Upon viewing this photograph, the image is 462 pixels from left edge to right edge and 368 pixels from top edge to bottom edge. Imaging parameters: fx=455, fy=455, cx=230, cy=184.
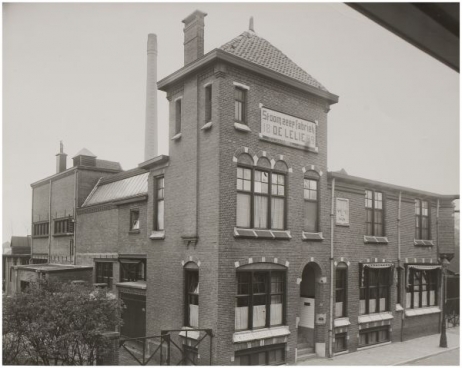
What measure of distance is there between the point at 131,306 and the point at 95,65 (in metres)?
11.2

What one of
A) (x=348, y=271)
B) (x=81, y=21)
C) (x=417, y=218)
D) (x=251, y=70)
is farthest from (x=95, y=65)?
(x=417, y=218)

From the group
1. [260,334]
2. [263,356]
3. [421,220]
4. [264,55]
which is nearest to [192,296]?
[260,334]

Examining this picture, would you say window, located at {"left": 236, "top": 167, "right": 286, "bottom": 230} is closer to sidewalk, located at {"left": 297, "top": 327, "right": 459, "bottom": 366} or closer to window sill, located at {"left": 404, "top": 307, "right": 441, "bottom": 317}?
sidewalk, located at {"left": 297, "top": 327, "right": 459, "bottom": 366}

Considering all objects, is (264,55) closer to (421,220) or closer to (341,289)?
(341,289)

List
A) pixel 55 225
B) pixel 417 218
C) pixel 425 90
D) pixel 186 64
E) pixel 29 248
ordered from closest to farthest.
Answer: pixel 425 90
pixel 186 64
pixel 417 218
pixel 55 225
pixel 29 248

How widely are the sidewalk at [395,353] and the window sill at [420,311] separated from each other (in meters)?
1.24

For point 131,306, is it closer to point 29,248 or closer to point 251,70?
point 251,70

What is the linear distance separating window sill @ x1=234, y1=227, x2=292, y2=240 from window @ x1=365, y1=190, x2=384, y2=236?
20.9 ft

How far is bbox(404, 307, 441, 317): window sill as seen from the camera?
75.2 feet

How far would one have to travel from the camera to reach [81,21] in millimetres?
11898

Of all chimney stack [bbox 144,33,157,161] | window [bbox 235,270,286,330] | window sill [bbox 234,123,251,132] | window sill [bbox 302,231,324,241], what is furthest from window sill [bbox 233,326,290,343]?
chimney stack [bbox 144,33,157,161]

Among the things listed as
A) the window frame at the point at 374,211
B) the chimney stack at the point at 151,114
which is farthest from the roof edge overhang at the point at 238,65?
the chimney stack at the point at 151,114

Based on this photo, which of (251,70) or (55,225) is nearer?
(251,70)

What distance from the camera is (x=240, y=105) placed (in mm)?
16500
